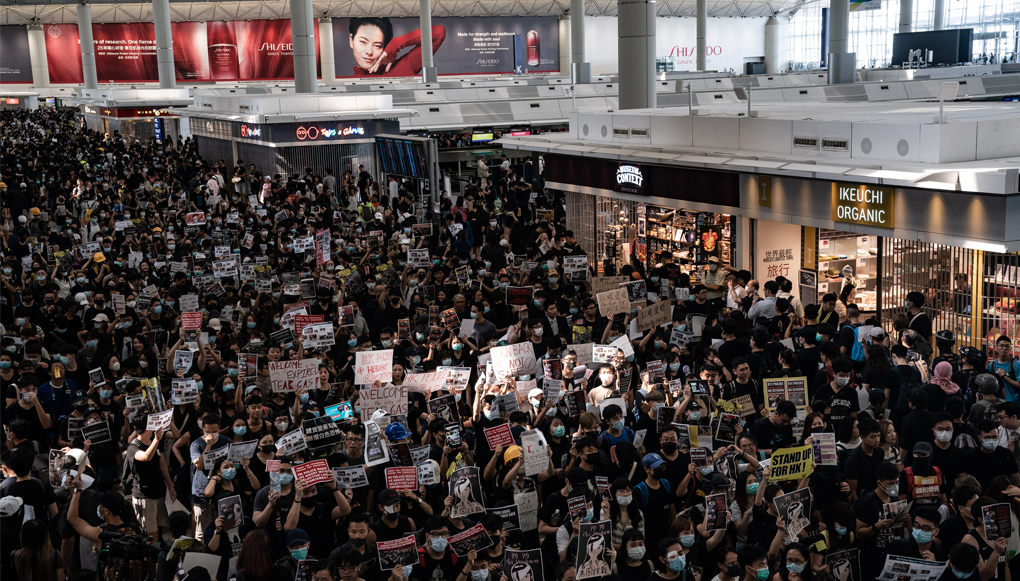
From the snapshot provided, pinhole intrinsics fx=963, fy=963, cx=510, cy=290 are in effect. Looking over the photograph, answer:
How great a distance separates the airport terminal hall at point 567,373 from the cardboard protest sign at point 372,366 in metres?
0.03

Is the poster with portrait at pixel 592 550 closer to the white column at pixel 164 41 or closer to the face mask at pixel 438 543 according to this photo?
the face mask at pixel 438 543

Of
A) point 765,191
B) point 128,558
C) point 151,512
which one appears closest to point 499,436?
point 128,558

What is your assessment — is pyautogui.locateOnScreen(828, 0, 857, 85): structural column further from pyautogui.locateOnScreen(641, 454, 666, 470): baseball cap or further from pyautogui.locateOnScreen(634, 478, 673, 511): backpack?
pyautogui.locateOnScreen(634, 478, 673, 511): backpack

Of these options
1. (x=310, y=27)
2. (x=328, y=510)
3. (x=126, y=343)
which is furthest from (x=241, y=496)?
(x=310, y=27)

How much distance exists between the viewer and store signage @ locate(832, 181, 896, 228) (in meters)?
12.0

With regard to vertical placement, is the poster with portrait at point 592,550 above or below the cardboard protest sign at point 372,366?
below

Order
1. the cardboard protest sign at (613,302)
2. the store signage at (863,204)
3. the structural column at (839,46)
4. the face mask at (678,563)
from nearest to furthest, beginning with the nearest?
the face mask at (678,563) < the cardboard protest sign at (613,302) < the store signage at (863,204) < the structural column at (839,46)

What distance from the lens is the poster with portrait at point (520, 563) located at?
236 inches

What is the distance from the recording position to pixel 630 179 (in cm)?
1684

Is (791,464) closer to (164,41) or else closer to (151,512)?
(151,512)

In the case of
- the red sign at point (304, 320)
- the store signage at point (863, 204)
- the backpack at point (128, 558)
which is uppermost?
the store signage at point (863, 204)

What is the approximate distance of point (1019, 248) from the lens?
10.7 meters

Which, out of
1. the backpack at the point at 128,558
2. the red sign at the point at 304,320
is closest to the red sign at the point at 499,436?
the backpack at the point at 128,558

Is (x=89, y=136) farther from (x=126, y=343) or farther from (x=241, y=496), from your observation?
(x=241, y=496)
